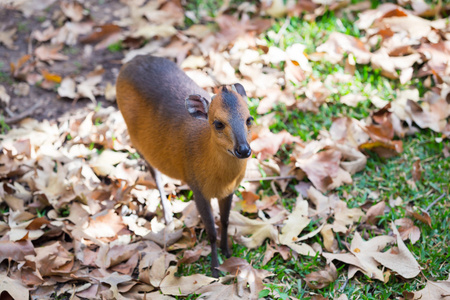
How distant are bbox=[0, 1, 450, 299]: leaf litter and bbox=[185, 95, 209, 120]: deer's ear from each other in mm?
1144

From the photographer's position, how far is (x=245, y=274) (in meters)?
3.44

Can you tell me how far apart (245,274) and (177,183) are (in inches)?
50.9

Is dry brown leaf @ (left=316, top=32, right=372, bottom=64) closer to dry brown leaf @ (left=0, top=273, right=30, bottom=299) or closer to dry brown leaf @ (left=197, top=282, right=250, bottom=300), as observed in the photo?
dry brown leaf @ (left=197, top=282, right=250, bottom=300)

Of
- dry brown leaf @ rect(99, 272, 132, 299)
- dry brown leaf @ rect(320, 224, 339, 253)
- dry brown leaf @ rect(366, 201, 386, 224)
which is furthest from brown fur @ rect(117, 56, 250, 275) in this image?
dry brown leaf @ rect(366, 201, 386, 224)

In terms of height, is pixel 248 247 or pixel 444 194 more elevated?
pixel 444 194

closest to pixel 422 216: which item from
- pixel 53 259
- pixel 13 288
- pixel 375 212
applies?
pixel 375 212

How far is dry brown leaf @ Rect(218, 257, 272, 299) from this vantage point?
10.9ft

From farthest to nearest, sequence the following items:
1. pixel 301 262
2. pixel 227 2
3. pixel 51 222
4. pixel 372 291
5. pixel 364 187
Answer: pixel 227 2, pixel 364 187, pixel 51 222, pixel 301 262, pixel 372 291

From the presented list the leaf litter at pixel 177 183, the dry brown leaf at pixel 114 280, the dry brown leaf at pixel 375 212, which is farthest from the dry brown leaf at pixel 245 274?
the dry brown leaf at pixel 375 212

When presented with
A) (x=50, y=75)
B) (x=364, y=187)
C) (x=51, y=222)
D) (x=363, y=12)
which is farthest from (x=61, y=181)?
(x=363, y=12)

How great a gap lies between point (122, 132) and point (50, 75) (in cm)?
125

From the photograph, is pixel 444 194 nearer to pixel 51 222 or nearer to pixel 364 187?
pixel 364 187

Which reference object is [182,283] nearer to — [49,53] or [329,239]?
[329,239]

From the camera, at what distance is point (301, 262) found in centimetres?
364
